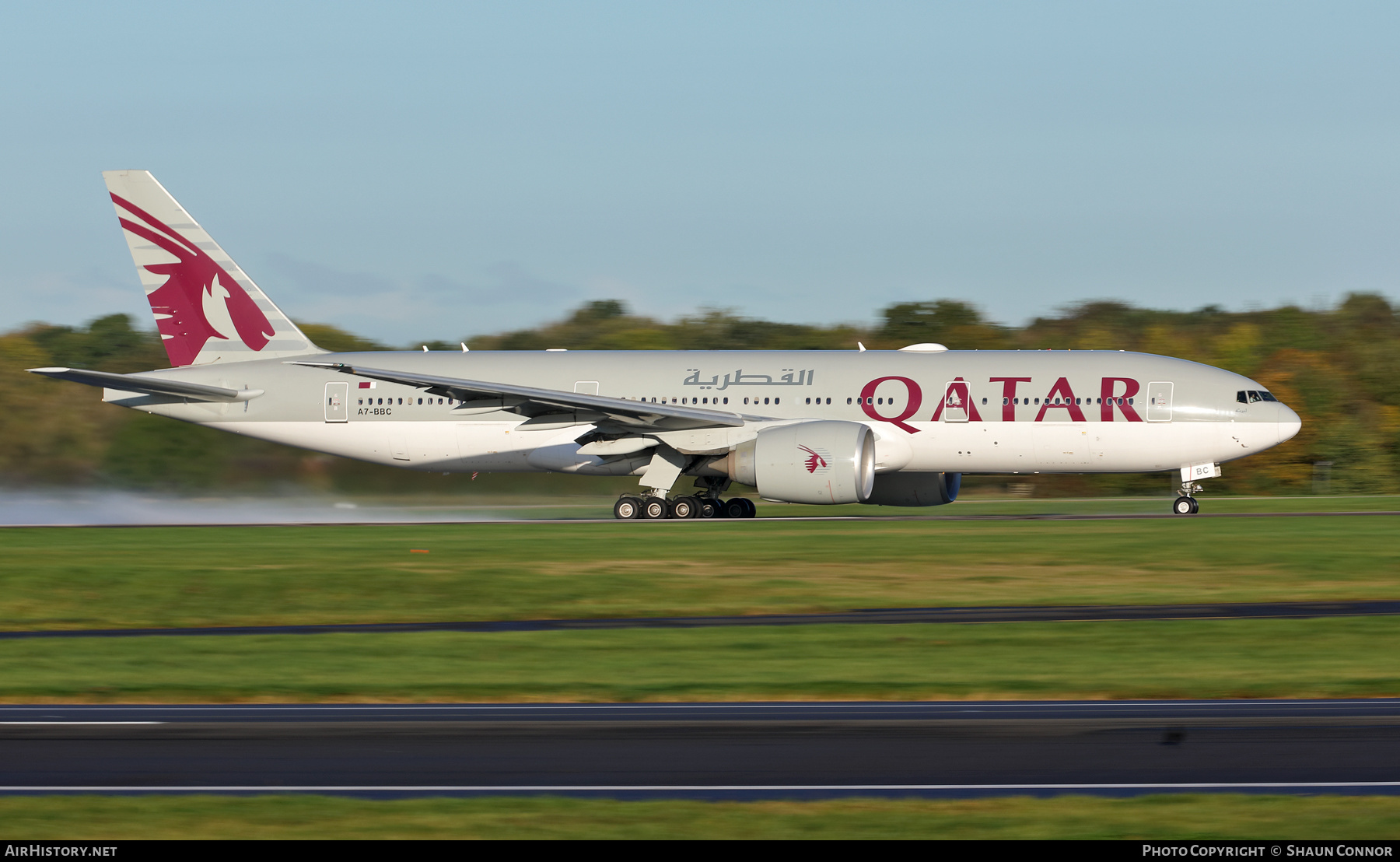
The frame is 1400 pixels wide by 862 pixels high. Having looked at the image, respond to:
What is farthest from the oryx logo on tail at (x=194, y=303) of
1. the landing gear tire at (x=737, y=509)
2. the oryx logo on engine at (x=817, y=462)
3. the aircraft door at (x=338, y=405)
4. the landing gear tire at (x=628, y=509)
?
the oryx logo on engine at (x=817, y=462)

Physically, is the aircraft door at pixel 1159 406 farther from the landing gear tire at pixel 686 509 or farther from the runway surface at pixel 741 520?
the landing gear tire at pixel 686 509

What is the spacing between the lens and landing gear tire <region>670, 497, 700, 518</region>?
33.3 metres

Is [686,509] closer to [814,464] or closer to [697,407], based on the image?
[697,407]

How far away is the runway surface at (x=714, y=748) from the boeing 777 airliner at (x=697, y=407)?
19479mm

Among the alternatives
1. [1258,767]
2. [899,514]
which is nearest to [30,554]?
[899,514]

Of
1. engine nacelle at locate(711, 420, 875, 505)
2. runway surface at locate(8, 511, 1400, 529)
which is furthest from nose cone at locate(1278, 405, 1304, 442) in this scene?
engine nacelle at locate(711, 420, 875, 505)

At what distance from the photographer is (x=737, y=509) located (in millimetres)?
34031

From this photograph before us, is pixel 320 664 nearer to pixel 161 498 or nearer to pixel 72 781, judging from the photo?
pixel 72 781

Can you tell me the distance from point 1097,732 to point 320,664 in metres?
7.51

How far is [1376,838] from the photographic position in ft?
24.3

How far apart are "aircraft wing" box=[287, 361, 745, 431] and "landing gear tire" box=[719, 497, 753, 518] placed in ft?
6.91

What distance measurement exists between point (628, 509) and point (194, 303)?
12359 millimetres

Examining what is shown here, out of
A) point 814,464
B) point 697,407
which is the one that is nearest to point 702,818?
point 814,464

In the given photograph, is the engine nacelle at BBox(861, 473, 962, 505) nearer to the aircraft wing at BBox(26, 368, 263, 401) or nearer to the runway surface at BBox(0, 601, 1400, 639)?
the aircraft wing at BBox(26, 368, 263, 401)
